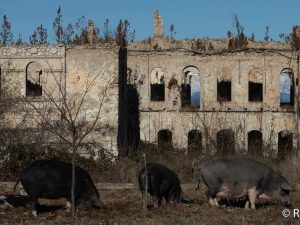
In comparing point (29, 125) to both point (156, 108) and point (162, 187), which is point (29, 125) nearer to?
point (156, 108)

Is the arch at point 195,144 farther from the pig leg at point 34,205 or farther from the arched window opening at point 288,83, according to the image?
the pig leg at point 34,205

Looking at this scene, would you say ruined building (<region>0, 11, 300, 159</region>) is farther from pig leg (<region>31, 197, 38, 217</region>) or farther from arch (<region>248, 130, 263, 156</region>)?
pig leg (<region>31, 197, 38, 217</region>)

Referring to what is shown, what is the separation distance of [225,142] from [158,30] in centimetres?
1186

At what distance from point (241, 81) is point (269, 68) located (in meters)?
1.50

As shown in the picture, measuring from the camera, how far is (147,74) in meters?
29.1

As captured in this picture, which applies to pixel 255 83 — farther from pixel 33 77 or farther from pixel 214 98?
pixel 33 77

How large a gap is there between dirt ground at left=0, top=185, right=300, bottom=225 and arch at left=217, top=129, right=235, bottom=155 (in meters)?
10.4

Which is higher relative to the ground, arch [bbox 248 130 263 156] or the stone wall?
the stone wall

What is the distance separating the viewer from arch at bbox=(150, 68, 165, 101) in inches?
1186

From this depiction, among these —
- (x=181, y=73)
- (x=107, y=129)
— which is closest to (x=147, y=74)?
(x=181, y=73)

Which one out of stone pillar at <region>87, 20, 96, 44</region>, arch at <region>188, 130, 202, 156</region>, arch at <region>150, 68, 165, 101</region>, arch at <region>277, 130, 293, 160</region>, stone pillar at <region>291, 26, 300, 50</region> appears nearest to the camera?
arch at <region>188, 130, 202, 156</region>

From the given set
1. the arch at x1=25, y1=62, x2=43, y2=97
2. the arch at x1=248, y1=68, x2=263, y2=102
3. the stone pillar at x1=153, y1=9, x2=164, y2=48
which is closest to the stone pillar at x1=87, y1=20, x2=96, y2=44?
the stone pillar at x1=153, y1=9, x2=164, y2=48

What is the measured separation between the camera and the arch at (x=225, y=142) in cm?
2209

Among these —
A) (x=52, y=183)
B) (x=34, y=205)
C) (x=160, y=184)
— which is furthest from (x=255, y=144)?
(x=34, y=205)
